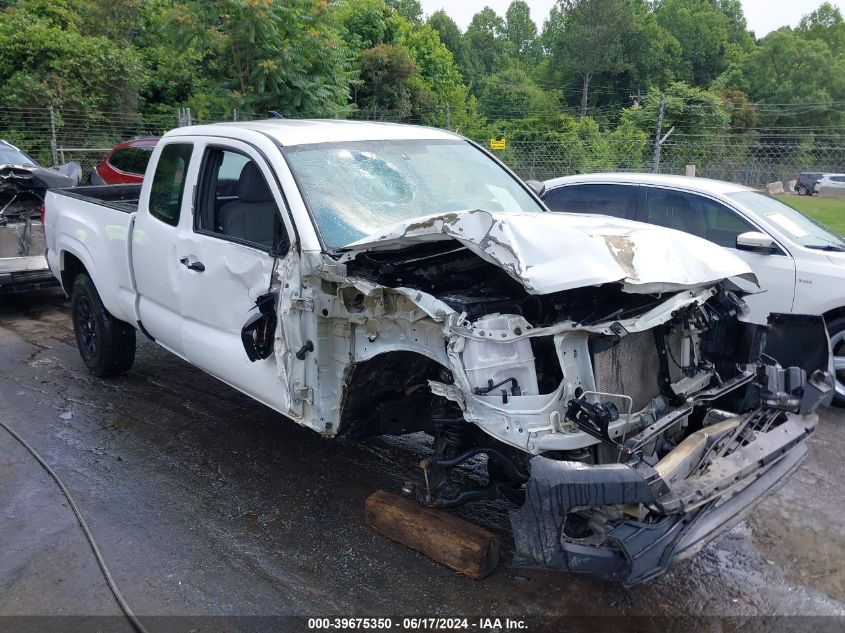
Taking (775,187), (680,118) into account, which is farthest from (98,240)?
(775,187)

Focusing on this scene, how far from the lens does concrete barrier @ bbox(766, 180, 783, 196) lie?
26119mm

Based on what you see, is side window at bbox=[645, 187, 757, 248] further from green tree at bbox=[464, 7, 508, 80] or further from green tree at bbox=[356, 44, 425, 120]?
green tree at bbox=[464, 7, 508, 80]

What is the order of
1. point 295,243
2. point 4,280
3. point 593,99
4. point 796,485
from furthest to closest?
point 593,99, point 4,280, point 796,485, point 295,243

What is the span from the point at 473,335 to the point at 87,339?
4.78 metres

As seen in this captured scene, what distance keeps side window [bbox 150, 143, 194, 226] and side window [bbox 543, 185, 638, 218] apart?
3559 millimetres

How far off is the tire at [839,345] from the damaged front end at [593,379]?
7.03 ft

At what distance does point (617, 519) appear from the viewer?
2.79 metres

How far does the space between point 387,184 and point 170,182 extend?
1.68 meters

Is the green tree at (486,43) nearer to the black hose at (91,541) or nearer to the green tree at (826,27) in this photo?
the green tree at (826,27)

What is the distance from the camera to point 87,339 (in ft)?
21.2

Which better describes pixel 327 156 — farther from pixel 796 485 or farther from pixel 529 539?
pixel 796 485

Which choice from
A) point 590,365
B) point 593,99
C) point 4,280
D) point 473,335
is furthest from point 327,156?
point 593,99

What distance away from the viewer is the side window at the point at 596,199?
6.74 metres

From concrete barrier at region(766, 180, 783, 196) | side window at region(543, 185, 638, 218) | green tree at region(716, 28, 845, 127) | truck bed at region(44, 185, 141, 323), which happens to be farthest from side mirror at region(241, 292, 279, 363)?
green tree at region(716, 28, 845, 127)
